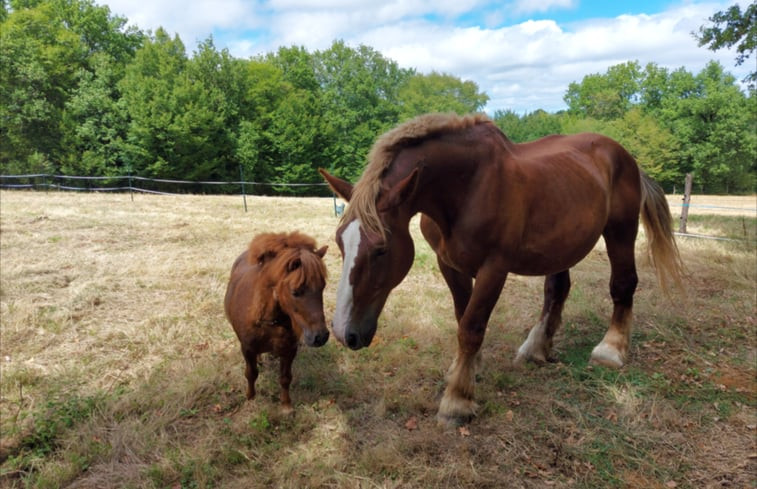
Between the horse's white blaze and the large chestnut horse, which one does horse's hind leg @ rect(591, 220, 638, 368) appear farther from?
the horse's white blaze

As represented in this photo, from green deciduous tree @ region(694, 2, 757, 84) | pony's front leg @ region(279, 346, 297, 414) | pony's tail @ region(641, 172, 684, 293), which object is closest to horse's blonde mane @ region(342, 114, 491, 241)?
pony's front leg @ region(279, 346, 297, 414)

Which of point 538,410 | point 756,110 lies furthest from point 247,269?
point 756,110

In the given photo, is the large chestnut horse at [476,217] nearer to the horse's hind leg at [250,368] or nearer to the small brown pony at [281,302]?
the small brown pony at [281,302]

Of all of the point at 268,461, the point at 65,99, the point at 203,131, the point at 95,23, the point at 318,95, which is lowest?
the point at 268,461

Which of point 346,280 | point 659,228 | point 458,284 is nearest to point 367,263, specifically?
point 346,280

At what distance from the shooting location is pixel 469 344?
2.80 meters

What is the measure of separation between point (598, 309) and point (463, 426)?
307 centimetres

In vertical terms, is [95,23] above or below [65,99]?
above

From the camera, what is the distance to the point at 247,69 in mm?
31812

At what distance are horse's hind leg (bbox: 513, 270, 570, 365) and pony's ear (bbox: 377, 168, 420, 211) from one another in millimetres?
2330

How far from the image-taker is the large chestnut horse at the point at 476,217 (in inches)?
86.7

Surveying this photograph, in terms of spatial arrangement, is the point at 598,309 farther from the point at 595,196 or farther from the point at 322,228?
the point at 322,228

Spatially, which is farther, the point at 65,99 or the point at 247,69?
the point at 247,69

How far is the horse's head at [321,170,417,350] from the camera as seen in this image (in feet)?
7.04
